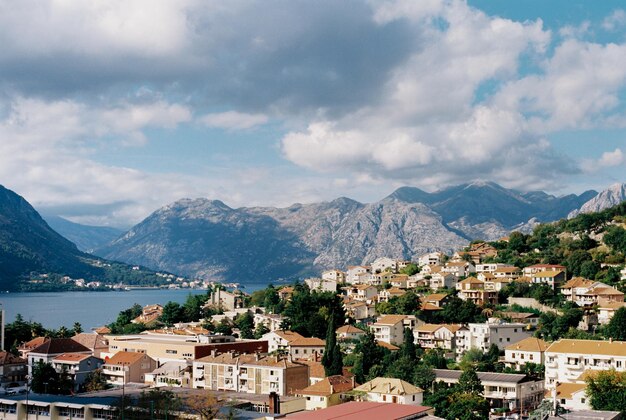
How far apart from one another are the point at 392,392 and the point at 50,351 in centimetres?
2196

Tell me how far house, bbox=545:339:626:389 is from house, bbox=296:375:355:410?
10.7 m

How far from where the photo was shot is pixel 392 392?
1312 inches

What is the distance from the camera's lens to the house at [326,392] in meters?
33.8

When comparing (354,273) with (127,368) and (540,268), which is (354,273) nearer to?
(540,268)

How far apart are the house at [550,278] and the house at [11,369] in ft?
118

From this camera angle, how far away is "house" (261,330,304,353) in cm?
4681

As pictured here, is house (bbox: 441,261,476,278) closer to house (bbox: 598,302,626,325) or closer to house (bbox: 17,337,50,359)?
house (bbox: 598,302,626,325)

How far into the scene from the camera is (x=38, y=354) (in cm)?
4378

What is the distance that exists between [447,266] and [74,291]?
471 feet

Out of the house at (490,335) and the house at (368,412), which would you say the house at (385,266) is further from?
the house at (368,412)

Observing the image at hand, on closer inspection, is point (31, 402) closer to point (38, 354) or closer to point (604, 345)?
point (38, 354)

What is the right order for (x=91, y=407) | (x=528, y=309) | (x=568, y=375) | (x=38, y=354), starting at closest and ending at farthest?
(x=91, y=407) < (x=568, y=375) < (x=38, y=354) < (x=528, y=309)

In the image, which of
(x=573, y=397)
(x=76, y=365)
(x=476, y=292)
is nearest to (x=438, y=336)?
(x=476, y=292)

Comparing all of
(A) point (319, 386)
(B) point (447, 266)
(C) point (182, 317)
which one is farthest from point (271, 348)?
(B) point (447, 266)
